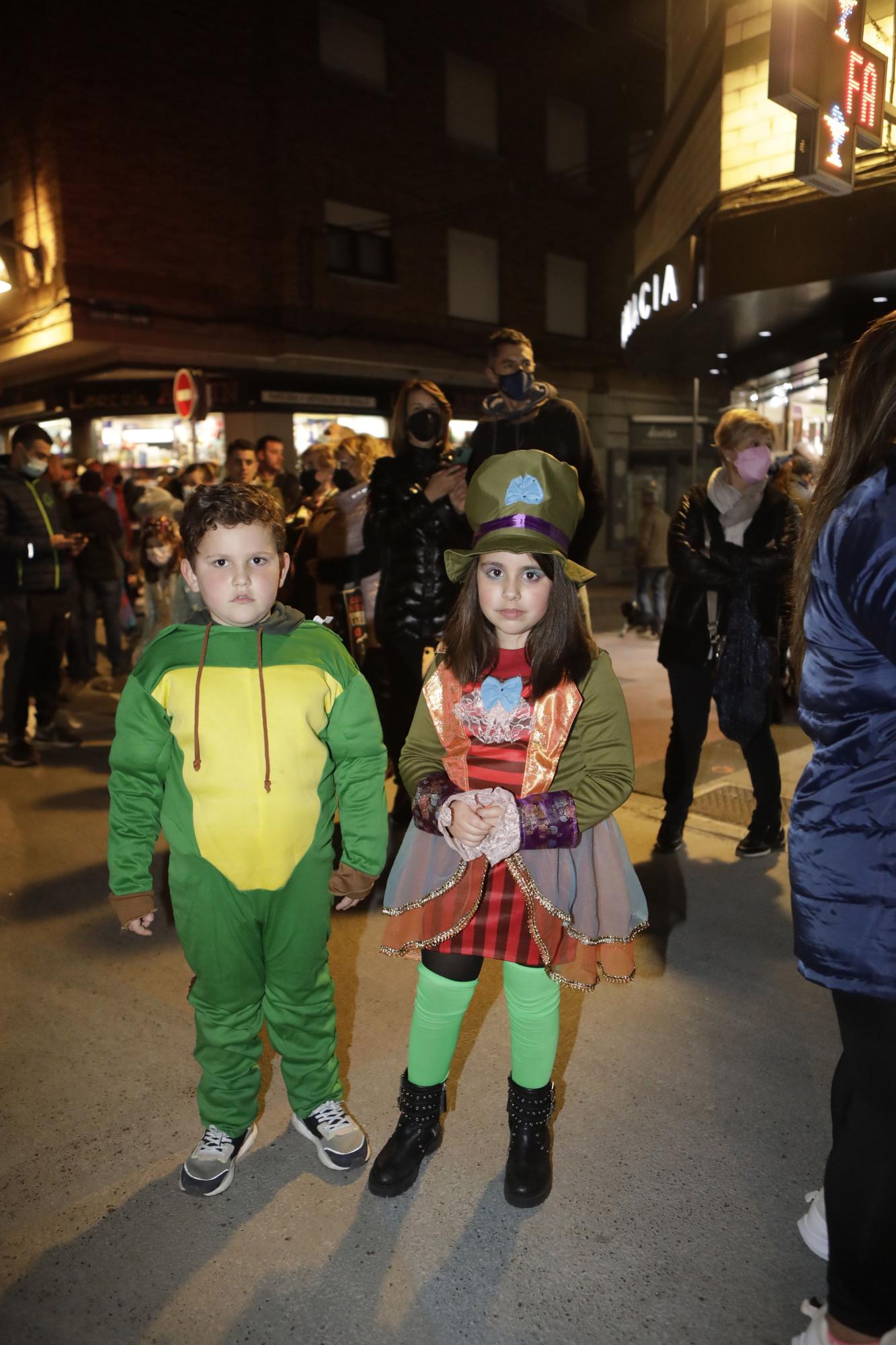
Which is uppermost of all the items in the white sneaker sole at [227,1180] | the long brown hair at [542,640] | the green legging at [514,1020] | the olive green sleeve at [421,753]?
the long brown hair at [542,640]

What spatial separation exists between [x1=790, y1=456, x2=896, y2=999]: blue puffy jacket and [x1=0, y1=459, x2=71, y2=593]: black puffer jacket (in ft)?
18.8

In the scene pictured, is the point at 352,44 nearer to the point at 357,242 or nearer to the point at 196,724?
the point at 357,242

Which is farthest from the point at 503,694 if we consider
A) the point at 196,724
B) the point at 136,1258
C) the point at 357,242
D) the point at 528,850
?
the point at 357,242

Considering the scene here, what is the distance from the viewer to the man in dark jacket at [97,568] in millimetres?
8469

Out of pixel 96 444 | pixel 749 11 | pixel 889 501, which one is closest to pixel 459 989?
pixel 889 501

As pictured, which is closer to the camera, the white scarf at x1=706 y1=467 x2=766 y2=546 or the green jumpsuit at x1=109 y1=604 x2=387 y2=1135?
the green jumpsuit at x1=109 y1=604 x2=387 y2=1135

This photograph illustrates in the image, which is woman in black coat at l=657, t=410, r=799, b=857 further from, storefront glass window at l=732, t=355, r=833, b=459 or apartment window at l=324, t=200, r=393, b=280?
apartment window at l=324, t=200, r=393, b=280

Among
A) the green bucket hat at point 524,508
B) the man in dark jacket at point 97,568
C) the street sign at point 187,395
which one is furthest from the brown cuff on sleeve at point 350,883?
the street sign at point 187,395

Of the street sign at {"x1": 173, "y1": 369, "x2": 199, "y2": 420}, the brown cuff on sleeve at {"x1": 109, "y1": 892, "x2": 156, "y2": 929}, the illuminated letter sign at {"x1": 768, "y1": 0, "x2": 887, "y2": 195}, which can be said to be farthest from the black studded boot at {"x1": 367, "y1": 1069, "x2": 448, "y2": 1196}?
the street sign at {"x1": 173, "y1": 369, "x2": 199, "y2": 420}

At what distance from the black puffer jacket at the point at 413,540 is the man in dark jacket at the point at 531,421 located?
0.25 m

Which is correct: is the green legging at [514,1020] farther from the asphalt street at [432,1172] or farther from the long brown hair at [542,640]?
the long brown hair at [542,640]

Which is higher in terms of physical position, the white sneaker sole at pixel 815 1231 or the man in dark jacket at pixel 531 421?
the man in dark jacket at pixel 531 421

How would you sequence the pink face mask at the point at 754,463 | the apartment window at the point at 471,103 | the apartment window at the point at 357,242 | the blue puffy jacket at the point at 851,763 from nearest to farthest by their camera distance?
1. the blue puffy jacket at the point at 851,763
2. the pink face mask at the point at 754,463
3. the apartment window at the point at 357,242
4. the apartment window at the point at 471,103

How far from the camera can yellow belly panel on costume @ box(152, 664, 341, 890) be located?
2.19m
